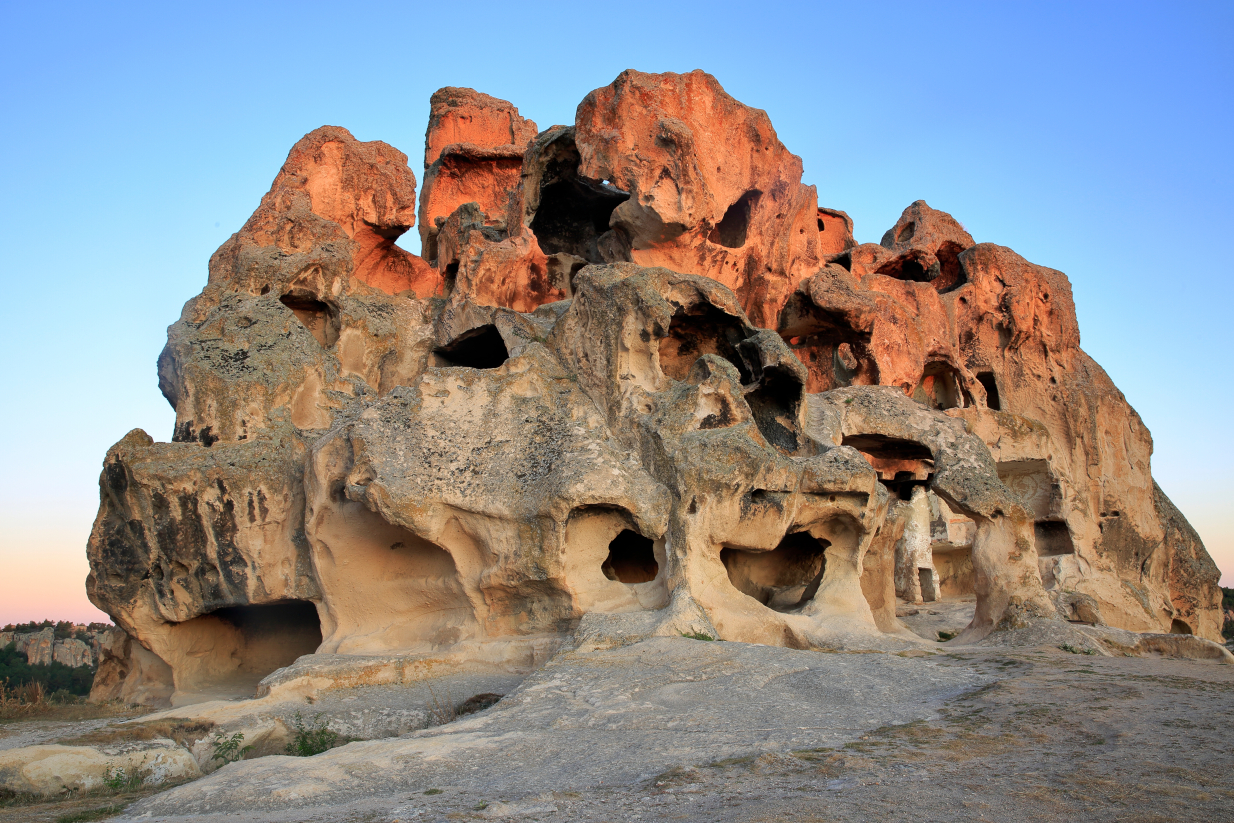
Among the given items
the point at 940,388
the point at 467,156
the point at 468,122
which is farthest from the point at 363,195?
the point at 940,388

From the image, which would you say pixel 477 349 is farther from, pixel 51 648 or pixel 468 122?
pixel 51 648

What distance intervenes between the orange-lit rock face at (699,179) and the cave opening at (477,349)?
2731 millimetres

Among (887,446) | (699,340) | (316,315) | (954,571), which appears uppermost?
(316,315)

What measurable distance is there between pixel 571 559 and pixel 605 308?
11.6 ft

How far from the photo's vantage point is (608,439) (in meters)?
11.1

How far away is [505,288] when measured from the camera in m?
15.3

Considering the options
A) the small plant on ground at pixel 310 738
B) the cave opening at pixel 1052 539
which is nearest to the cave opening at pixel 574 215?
the cave opening at pixel 1052 539

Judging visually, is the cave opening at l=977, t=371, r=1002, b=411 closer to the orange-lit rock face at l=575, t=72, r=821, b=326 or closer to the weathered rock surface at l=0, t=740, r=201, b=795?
the orange-lit rock face at l=575, t=72, r=821, b=326

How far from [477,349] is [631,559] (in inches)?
209

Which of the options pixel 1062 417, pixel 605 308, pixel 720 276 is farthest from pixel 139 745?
pixel 1062 417

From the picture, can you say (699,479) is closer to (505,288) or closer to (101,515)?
(505,288)

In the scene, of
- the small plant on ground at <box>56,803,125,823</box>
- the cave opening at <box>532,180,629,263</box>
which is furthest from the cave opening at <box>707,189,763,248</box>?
the small plant on ground at <box>56,803,125,823</box>

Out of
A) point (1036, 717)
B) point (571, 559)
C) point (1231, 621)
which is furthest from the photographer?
point (1231, 621)

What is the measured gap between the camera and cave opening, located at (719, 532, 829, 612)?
12.1 meters
